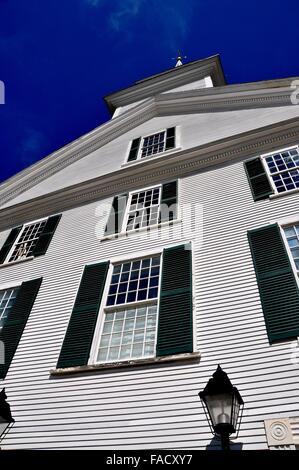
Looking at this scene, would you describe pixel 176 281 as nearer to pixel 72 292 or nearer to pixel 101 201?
pixel 72 292

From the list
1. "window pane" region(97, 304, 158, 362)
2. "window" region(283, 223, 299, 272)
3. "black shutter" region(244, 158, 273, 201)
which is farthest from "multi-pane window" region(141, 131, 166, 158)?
"window pane" region(97, 304, 158, 362)

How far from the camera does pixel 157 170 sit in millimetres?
11039

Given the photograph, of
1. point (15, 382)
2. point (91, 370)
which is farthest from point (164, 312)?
point (15, 382)

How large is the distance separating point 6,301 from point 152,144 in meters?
7.55

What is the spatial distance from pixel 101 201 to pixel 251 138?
491 cm

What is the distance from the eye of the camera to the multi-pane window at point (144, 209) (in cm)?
958

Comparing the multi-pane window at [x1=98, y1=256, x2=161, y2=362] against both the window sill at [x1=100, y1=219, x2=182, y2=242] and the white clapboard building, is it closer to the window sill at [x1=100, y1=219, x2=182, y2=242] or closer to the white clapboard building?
the white clapboard building

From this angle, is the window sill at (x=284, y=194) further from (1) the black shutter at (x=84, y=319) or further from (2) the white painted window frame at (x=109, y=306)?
(1) the black shutter at (x=84, y=319)

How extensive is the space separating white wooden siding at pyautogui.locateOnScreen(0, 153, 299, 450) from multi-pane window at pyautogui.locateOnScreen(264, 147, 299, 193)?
745 millimetres

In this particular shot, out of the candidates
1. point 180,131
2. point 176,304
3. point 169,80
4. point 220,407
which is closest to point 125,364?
point 176,304

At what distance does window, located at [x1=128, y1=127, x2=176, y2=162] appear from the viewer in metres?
12.6

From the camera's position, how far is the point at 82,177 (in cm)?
1287

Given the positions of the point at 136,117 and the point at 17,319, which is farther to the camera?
the point at 136,117
